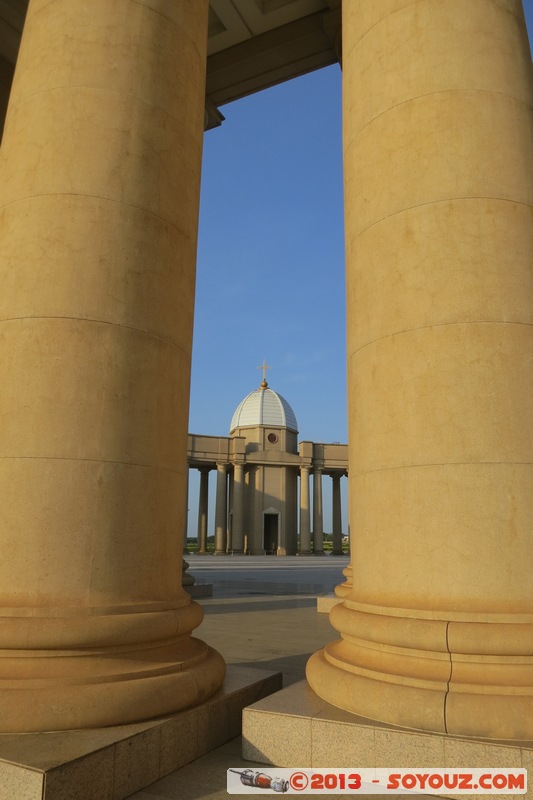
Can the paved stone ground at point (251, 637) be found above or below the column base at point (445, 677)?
below

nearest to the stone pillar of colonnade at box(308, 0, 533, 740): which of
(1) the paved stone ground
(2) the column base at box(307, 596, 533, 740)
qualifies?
(2) the column base at box(307, 596, 533, 740)

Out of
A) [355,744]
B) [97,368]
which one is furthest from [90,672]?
[97,368]

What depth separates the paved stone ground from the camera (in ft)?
47.0

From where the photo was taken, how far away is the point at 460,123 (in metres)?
17.7

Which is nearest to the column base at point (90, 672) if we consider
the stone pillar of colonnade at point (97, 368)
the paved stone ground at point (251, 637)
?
the stone pillar of colonnade at point (97, 368)

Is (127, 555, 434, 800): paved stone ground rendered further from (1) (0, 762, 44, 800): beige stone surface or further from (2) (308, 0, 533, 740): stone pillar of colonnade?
(2) (308, 0, 533, 740): stone pillar of colonnade

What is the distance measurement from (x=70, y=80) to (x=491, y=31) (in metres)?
13.1

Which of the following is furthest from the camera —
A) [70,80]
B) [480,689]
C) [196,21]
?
[196,21]

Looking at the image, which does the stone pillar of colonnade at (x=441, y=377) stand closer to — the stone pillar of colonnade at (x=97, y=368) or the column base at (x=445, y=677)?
the column base at (x=445, y=677)

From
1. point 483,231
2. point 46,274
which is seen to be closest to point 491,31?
point 483,231

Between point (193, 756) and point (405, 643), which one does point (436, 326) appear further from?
point (193, 756)

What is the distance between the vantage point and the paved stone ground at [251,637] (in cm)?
1432

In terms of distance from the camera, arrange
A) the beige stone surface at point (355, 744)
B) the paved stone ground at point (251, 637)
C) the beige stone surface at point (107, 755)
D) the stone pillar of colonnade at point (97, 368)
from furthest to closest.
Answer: the stone pillar of colonnade at point (97, 368) < the paved stone ground at point (251, 637) < the beige stone surface at point (355, 744) < the beige stone surface at point (107, 755)

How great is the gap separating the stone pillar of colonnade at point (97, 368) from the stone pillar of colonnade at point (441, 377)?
218 inches
